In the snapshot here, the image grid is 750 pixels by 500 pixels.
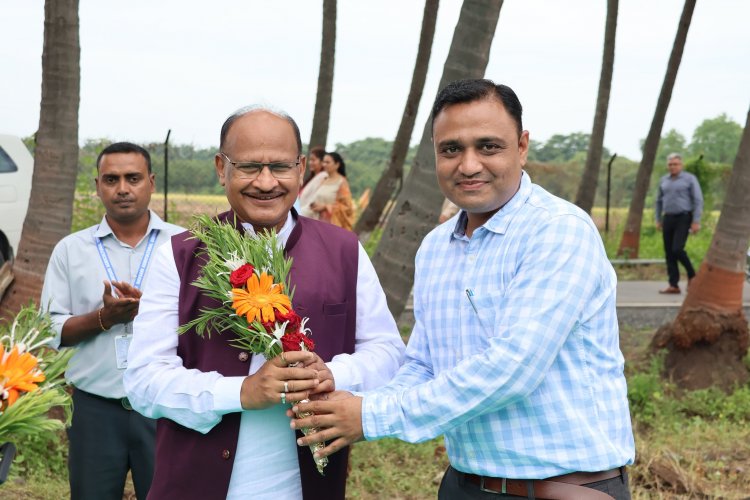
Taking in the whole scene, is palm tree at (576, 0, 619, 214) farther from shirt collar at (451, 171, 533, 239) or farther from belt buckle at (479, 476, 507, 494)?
belt buckle at (479, 476, 507, 494)

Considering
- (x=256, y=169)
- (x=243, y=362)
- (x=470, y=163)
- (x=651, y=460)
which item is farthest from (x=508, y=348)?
(x=651, y=460)

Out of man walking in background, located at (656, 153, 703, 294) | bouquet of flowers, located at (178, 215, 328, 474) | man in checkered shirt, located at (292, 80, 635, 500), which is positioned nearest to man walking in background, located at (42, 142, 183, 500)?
bouquet of flowers, located at (178, 215, 328, 474)

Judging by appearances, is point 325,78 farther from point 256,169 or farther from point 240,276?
point 240,276

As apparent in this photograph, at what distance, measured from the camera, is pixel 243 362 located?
278cm

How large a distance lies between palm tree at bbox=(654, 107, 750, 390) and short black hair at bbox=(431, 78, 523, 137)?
5872 millimetres

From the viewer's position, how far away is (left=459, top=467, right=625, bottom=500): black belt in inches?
98.9

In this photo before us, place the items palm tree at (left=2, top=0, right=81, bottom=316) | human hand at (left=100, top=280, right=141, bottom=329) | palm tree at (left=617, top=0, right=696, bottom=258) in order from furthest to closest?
palm tree at (left=617, top=0, right=696, bottom=258), palm tree at (left=2, top=0, right=81, bottom=316), human hand at (left=100, top=280, right=141, bottom=329)

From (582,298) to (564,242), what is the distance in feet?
0.55

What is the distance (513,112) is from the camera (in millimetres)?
2721

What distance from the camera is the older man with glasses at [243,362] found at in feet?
8.84

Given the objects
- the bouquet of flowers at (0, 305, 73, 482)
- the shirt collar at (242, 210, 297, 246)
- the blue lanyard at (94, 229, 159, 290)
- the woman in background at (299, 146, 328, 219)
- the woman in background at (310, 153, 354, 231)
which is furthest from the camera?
the woman in background at (299, 146, 328, 219)

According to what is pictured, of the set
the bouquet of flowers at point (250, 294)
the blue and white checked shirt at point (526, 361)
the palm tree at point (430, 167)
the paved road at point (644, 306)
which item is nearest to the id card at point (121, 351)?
the bouquet of flowers at point (250, 294)

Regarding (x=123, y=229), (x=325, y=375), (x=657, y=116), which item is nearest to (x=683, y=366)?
(x=123, y=229)

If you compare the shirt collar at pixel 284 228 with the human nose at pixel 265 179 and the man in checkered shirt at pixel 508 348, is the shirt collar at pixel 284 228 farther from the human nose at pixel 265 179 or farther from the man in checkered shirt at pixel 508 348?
the man in checkered shirt at pixel 508 348
